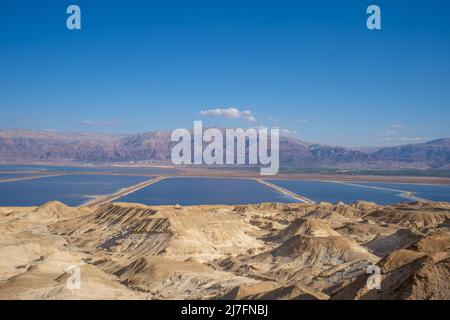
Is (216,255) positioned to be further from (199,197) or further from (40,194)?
(40,194)

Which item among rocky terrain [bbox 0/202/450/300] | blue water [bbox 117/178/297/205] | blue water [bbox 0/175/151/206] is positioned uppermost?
rocky terrain [bbox 0/202/450/300]

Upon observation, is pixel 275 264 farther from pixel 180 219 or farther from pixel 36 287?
pixel 36 287

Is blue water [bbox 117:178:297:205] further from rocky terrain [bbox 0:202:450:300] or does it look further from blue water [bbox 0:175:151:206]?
rocky terrain [bbox 0:202:450:300]

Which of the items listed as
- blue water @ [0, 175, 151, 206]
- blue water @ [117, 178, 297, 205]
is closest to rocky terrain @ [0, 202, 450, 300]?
blue water @ [0, 175, 151, 206]

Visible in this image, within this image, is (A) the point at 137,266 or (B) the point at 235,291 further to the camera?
(A) the point at 137,266

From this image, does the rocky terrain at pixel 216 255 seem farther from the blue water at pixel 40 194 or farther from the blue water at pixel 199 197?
the blue water at pixel 199 197

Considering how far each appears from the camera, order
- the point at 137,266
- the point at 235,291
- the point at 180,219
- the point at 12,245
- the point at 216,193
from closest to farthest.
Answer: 1. the point at 235,291
2. the point at 137,266
3. the point at 12,245
4. the point at 180,219
5. the point at 216,193

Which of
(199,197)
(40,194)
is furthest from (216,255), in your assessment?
(40,194)
